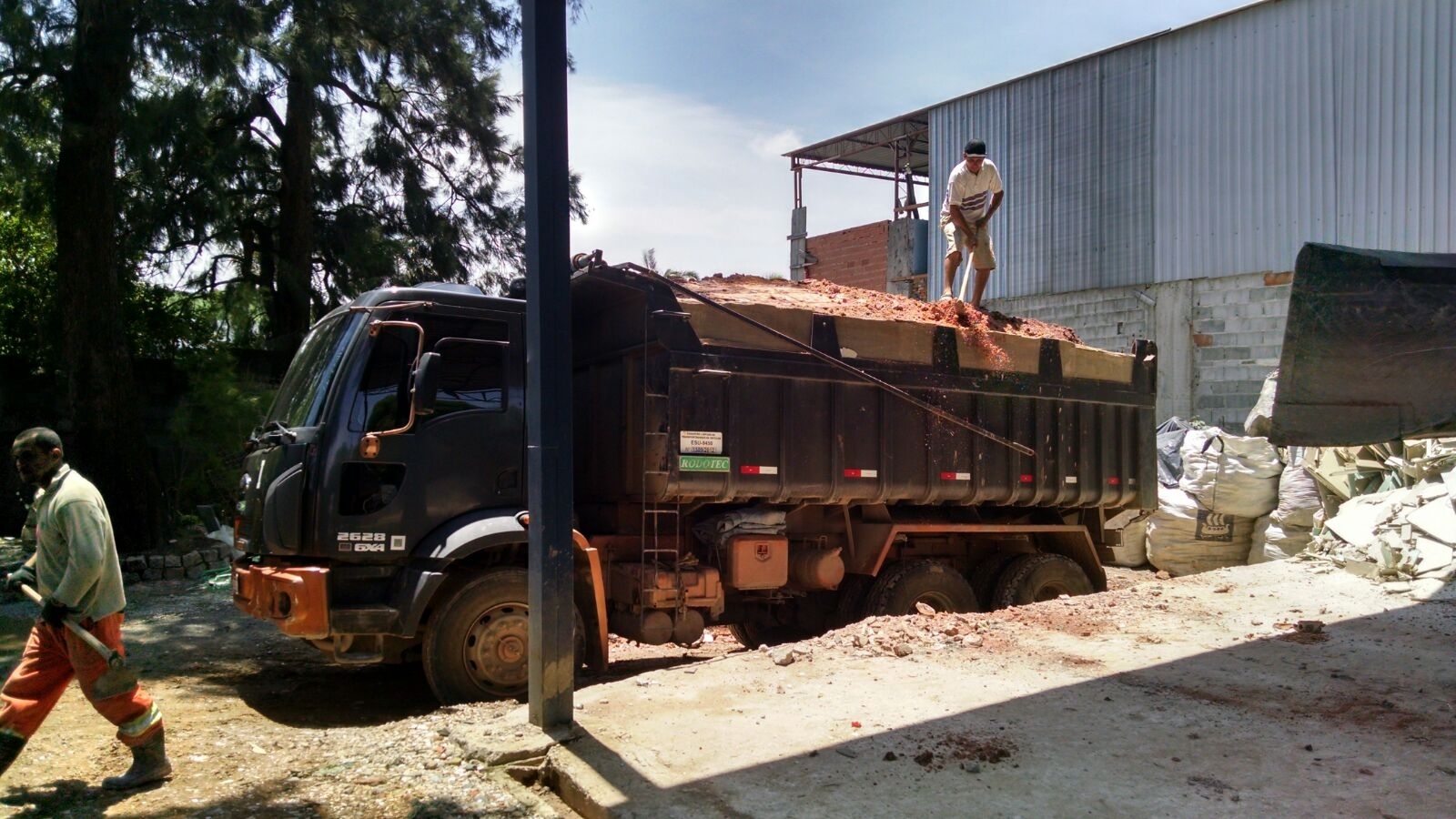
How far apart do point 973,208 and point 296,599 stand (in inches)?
269

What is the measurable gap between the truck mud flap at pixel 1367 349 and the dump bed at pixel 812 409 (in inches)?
111

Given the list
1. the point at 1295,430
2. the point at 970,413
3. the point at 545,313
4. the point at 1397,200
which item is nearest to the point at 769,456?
the point at 970,413

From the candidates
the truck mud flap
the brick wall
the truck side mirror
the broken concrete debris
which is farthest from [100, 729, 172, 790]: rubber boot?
the brick wall

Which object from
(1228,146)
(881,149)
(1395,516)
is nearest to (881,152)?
(881,149)

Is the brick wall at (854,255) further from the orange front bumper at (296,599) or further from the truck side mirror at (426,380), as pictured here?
the orange front bumper at (296,599)

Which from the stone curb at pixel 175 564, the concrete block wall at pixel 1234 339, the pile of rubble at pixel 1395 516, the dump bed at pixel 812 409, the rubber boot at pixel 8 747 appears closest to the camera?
the rubber boot at pixel 8 747

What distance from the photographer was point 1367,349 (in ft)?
16.1

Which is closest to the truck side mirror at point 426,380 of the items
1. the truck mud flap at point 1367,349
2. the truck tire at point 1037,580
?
the truck mud flap at point 1367,349

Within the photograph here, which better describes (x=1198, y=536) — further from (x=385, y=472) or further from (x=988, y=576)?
(x=385, y=472)

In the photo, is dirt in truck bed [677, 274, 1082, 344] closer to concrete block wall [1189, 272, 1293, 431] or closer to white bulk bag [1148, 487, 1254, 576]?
white bulk bag [1148, 487, 1254, 576]

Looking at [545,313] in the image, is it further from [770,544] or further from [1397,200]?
[1397,200]

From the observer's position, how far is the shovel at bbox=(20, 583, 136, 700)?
4.45 meters

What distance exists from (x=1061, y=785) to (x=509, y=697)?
3.31 m

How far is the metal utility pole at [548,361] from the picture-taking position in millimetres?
4898
